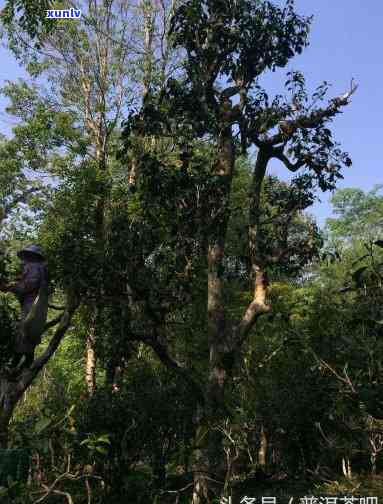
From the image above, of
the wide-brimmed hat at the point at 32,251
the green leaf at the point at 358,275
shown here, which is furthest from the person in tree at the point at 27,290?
the green leaf at the point at 358,275

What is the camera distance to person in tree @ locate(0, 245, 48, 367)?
5.92m

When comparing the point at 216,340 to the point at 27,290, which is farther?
the point at 216,340

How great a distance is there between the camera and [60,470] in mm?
3729

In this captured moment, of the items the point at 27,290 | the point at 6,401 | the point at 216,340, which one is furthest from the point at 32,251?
the point at 216,340

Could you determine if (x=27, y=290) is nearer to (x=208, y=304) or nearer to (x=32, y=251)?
(x=32, y=251)

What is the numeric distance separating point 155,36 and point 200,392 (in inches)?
489

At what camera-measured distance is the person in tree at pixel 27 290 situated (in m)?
5.92

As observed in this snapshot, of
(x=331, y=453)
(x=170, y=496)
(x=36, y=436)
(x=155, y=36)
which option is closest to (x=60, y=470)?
(x=36, y=436)

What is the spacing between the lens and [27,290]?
6.04 m

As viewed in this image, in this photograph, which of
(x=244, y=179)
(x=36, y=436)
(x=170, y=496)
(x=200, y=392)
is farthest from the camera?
(x=244, y=179)

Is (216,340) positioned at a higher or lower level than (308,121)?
lower

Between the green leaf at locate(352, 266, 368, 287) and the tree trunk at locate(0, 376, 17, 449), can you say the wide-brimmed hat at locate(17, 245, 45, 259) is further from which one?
the green leaf at locate(352, 266, 368, 287)

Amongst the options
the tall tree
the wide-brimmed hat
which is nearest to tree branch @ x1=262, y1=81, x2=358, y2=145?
the tall tree

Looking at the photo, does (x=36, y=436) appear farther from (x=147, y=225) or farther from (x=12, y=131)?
(x=12, y=131)
